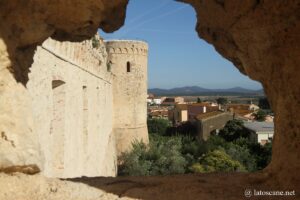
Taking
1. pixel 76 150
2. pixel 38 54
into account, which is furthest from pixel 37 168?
pixel 76 150

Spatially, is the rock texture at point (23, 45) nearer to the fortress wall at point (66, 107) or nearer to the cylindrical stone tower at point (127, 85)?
the fortress wall at point (66, 107)

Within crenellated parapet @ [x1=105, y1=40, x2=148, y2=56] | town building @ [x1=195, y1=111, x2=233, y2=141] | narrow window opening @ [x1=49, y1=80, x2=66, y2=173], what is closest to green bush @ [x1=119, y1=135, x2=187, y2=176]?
crenellated parapet @ [x1=105, y1=40, x2=148, y2=56]

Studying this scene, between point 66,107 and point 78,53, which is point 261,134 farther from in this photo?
point 66,107

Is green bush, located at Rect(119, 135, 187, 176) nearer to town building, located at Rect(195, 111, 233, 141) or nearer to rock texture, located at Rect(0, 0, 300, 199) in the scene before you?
rock texture, located at Rect(0, 0, 300, 199)

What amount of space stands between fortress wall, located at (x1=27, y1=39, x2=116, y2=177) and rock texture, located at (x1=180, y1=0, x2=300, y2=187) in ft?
7.59

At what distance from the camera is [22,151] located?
325 centimetres

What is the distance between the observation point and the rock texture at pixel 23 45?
10.5ft

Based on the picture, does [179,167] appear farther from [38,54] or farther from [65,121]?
[38,54]

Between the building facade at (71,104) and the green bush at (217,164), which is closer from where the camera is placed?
the building facade at (71,104)

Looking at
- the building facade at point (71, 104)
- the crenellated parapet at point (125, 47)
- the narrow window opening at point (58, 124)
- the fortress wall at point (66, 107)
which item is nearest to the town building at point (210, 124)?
the crenellated parapet at point (125, 47)

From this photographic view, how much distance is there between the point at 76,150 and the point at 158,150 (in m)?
9.61

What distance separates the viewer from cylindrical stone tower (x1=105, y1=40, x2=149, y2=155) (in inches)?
712

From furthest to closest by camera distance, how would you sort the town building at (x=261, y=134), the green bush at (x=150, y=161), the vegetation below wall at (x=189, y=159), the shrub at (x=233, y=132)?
the shrub at (x=233, y=132) → the town building at (x=261, y=134) → the vegetation below wall at (x=189, y=159) → the green bush at (x=150, y=161)

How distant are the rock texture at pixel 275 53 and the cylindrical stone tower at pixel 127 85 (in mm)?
14072
